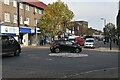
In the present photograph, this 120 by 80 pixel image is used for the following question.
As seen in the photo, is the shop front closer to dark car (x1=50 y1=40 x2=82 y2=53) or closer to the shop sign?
the shop sign

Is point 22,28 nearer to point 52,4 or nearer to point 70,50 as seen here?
point 52,4

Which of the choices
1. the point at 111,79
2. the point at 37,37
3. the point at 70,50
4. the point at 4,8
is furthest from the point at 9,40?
the point at 37,37

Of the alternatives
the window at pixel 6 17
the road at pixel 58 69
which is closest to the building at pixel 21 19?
the window at pixel 6 17

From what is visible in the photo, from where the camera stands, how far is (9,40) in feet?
71.2

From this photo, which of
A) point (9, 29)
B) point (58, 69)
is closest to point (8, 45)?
point (58, 69)

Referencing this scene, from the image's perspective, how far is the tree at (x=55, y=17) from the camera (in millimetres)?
55000

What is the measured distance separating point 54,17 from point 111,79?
150 feet

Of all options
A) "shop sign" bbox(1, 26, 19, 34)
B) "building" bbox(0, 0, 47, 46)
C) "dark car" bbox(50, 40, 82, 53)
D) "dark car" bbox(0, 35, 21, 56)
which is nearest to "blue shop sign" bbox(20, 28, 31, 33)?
"building" bbox(0, 0, 47, 46)

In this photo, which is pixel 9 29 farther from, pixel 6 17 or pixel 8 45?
pixel 8 45

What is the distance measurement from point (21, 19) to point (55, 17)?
7.93m

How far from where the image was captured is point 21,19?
50250mm

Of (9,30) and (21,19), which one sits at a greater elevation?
(21,19)

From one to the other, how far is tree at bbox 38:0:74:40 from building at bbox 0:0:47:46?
2554mm

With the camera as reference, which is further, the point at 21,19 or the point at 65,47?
the point at 21,19
